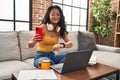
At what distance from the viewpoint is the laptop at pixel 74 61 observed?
4.36 ft

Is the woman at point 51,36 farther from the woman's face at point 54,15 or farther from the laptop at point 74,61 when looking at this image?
the laptop at point 74,61

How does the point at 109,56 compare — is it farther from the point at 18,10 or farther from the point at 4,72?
the point at 18,10

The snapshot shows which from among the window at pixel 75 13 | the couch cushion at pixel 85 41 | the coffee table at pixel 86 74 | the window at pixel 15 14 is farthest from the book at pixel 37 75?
the window at pixel 75 13

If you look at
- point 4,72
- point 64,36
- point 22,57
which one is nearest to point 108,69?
point 64,36

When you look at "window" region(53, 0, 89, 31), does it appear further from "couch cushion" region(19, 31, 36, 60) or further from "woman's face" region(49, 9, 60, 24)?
"woman's face" region(49, 9, 60, 24)

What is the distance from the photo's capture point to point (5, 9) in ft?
9.83

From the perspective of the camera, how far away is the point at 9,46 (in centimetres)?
221

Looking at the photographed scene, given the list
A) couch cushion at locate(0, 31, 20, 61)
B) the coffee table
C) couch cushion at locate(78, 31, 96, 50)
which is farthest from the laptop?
couch cushion at locate(78, 31, 96, 50)

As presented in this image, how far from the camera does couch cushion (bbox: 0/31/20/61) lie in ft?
7.01

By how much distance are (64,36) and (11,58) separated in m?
0.88

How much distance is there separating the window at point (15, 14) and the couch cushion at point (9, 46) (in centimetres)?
83

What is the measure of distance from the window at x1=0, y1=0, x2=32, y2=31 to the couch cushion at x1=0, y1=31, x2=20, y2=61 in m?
0.83

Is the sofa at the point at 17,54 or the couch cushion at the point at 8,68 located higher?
the sofa at the point at 17,54

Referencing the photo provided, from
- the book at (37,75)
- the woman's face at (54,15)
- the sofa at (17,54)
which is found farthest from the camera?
the sofa at (17,54)
